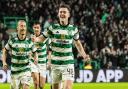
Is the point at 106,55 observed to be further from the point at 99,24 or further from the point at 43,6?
the point at 43,6

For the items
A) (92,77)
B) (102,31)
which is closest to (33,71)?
(92,77)

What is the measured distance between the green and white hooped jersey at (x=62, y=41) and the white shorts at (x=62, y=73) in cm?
9

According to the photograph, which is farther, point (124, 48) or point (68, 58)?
point (124, 48)

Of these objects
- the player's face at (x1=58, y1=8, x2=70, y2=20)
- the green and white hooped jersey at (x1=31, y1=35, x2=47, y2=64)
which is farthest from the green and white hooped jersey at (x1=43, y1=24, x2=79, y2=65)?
the green and white hooped jersey at (x1=31, y1=35, x2=47, y2=64)

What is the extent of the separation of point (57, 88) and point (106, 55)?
51.3ft

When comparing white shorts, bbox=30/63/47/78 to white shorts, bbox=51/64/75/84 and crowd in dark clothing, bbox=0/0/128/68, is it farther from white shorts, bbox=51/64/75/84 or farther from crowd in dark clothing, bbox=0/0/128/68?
crowd in dark clothing, bbox=0/0/128/68

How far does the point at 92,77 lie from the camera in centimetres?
2623

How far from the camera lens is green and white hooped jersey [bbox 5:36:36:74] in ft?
44.9

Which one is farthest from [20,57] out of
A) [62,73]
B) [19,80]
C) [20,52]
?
[62,73]

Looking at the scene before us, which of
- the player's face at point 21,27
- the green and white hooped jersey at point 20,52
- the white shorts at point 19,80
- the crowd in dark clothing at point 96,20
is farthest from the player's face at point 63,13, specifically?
the crowd in dark clothing at point 96,20

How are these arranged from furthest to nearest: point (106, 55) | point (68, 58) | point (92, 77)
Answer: point (106, 55) < point (92, 77) < point (68, 58)

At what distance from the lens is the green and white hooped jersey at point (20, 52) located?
44.9 ft

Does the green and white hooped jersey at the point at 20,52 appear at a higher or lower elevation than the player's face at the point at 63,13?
lower

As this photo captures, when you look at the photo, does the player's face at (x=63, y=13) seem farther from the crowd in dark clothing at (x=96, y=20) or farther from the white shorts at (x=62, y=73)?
the crowd in dark clothing at (x=96, y=20)
